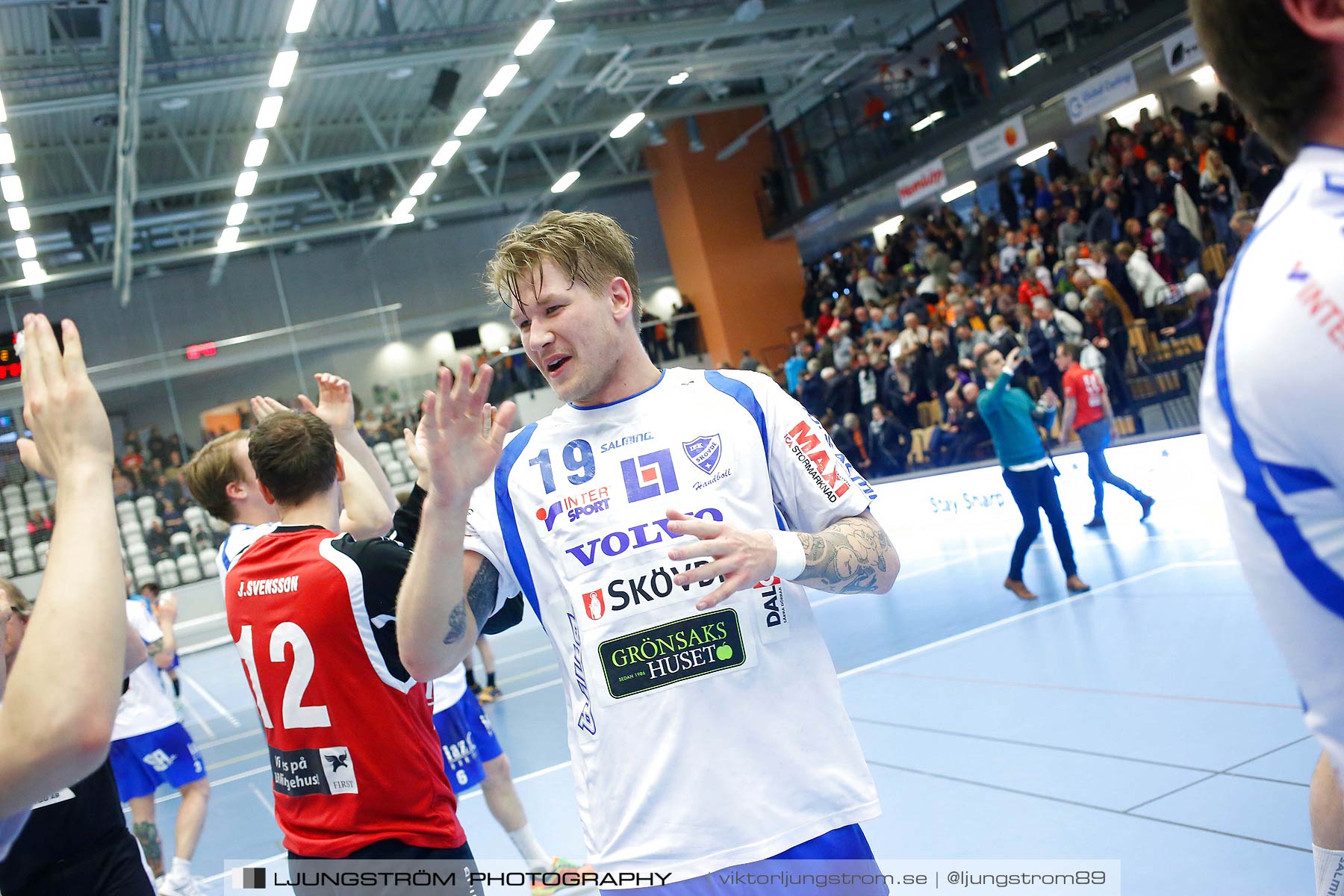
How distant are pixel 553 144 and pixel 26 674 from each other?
944 inches

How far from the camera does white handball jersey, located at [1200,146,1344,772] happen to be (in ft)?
3.08

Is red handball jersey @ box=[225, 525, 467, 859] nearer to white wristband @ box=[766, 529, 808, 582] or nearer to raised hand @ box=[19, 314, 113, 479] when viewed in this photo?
white wristband @ box=[766, 529, 808, 582]

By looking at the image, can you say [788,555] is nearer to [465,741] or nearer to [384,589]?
[384,589]

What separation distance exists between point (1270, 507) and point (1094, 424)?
992 cm

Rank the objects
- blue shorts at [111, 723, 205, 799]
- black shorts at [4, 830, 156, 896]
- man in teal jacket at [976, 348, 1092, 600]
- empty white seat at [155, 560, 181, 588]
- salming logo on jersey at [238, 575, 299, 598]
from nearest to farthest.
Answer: salming logo on jersey at [238, 575, 299, 598], black shorts at [4, 830, 156, 896], blue shorts at [111, 723, 205, 799], man in teal jacket at [976, 348, 1092, 600], empty white seat at [155, 560, 181, 588]

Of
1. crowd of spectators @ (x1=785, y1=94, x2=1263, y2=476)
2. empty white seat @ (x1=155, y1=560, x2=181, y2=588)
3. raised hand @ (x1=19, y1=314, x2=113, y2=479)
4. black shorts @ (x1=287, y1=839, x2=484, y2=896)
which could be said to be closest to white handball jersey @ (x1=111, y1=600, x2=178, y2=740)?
black shorts @ (x1=287, y1=839, x2=484, y2=896)

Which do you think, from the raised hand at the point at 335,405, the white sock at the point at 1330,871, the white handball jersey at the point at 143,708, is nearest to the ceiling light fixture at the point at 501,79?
the white handball jersey at the point at 143,708

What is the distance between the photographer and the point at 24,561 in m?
15.6

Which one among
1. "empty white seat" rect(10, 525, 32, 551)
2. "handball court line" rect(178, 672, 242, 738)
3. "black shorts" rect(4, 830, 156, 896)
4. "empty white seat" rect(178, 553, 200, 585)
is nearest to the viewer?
"black shorts" rect(4, 830, 156, 896)

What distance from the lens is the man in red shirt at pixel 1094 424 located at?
405 inches

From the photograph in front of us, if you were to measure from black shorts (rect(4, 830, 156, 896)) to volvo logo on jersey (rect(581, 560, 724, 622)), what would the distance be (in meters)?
1.84

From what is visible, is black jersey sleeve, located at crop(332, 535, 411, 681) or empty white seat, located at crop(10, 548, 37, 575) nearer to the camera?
black jersey sleeve, located at crop(332, 535, 411, 681)

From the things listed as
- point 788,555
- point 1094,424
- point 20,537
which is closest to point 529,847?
point 788,555

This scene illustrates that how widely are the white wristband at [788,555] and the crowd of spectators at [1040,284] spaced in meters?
7.38
